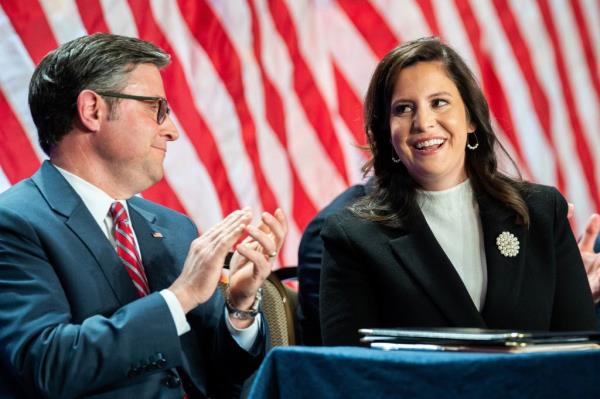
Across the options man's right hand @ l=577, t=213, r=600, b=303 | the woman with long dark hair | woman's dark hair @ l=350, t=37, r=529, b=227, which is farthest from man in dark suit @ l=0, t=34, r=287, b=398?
man's right hand @ l=577, t=213, r=600, b=303

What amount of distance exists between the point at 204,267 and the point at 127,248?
32 cm

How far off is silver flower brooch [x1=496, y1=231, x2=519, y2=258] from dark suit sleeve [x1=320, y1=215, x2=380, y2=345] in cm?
38

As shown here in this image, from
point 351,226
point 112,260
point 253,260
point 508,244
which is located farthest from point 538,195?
point 112,260

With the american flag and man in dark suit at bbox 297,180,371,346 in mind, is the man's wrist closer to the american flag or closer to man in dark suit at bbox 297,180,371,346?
man in dark suit at bbox 297,180,371,346

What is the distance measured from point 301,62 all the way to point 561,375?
10.4ft

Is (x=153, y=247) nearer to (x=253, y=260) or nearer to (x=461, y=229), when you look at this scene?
(x=253, y=260)

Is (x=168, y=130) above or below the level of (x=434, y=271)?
above

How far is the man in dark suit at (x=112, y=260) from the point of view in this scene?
209cm

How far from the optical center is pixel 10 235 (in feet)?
7.21

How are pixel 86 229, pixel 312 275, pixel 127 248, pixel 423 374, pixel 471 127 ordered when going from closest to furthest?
pixel 423 374
pixel 86 229
pixel 127 248
pixel 471 127
pixel 312 275

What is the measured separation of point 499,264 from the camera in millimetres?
2447

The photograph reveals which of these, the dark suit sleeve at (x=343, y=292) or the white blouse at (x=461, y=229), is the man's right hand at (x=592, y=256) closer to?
the white blouse at (x=461, y=229)

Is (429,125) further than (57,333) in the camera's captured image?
Yes

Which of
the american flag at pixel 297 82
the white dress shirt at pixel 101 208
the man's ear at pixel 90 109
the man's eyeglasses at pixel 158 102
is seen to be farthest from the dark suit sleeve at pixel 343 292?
the american flag at pixel 297 82
